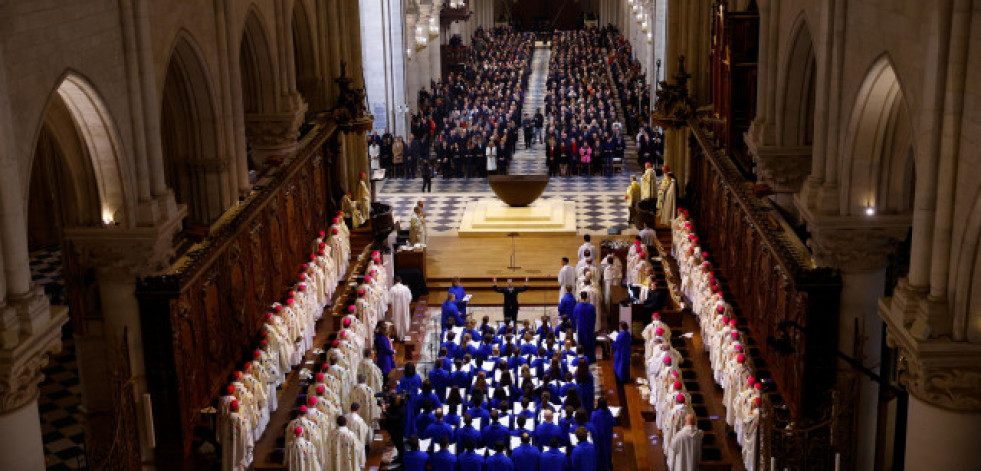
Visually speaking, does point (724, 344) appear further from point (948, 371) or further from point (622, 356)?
point (948, 371)

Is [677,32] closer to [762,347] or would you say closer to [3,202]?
[762,347]

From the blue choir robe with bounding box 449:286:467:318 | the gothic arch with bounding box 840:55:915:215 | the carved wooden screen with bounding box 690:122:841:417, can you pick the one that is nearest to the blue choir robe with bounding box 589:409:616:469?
the carved wooden screen with bounding box 690:122:841:417

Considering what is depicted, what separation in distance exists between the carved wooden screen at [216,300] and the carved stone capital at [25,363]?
11.7 ft

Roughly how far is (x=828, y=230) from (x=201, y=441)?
9.05 metres

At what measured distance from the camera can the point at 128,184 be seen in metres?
15.8

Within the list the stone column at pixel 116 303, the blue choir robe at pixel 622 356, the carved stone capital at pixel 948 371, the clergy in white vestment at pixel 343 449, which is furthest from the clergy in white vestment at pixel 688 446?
the stone column at pixel 116 303

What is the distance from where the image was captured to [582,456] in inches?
643

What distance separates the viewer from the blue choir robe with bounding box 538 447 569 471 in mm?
16312

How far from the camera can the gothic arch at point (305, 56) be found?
27.0 m

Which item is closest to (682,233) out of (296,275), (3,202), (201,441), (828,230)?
(296,275)

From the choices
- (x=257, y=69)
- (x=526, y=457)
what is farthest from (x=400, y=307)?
(x=526, y=457)

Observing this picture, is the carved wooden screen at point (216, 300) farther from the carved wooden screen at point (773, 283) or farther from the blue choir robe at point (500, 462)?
the carved wooden screen at point (773, 283)

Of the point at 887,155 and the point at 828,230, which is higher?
the point at 887,155

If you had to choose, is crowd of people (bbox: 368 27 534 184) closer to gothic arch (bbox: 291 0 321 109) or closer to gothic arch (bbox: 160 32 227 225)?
gothic arch (bbox: 291 0 321 109)
